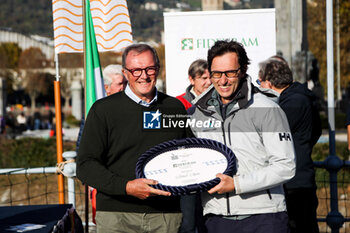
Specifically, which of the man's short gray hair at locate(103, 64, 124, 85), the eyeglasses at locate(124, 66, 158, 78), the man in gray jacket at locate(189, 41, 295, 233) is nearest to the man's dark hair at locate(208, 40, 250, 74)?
the man in gray jacket at locate(189, 41, 295, 233)

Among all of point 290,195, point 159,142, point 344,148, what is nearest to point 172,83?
point 159,142

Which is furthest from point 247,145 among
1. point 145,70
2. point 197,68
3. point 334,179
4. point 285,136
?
point 334,179

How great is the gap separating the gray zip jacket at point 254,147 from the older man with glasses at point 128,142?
30cm

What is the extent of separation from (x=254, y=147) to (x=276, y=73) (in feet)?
4.05

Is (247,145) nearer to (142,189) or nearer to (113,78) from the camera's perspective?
(142,189)

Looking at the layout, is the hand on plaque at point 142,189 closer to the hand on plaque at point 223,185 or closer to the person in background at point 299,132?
the hand on plaque at point 223,185

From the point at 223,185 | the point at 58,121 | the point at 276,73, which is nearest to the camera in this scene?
the point at 223,185

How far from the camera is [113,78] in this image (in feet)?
13.9

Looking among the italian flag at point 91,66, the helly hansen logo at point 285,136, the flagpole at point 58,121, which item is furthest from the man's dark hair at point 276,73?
the flagpole at point 58,121

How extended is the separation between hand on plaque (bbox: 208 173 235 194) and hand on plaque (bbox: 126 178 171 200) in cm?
19

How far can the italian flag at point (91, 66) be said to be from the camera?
3.61 m

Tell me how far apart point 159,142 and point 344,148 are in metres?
8.67

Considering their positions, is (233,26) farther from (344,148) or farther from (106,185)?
(344,148)

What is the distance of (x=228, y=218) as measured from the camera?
101 inches
